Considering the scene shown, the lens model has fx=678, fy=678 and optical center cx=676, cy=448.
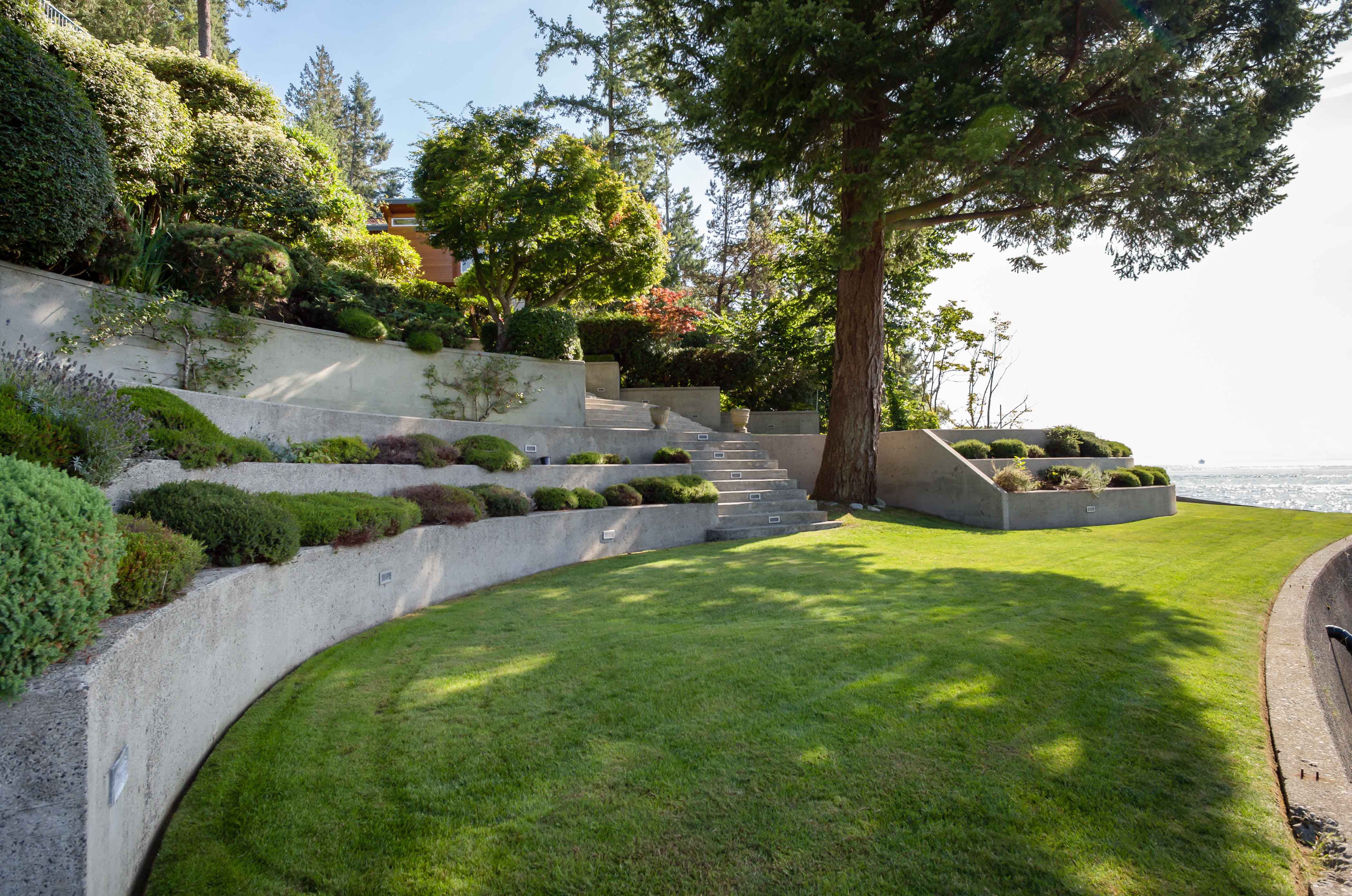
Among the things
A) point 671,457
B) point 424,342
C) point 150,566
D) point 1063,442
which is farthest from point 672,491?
point 1063,442

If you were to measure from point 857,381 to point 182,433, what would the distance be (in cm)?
1095

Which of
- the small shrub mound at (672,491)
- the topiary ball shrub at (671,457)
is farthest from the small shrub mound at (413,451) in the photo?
the topiary ball shrub at (671,457)

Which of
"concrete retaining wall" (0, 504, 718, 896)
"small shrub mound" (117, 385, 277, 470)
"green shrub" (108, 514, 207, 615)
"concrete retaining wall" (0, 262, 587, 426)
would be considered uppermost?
"concrete retaining wall" (0, 262, 587, 426)

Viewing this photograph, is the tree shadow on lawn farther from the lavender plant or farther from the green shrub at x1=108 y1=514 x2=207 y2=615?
the lavender plant

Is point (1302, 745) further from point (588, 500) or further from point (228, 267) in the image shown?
point (228, 267)

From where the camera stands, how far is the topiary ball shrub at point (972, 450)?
13.7m

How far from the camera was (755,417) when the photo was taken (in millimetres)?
16812

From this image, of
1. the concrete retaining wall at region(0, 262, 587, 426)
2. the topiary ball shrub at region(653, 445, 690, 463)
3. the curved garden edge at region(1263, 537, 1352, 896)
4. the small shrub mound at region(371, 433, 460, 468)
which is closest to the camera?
the curved garden edge at region(1263, 537, 1352, 896)

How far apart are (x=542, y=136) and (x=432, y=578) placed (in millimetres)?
10585

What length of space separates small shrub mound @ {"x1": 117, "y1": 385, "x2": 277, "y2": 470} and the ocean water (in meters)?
18.4

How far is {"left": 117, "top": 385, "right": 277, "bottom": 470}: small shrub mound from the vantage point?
4.38 metres

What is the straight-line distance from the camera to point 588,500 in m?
8.90

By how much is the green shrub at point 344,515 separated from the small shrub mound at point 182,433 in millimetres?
434

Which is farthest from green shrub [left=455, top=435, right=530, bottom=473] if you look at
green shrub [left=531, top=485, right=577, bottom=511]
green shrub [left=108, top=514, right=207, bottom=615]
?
green shrub [left=108, top=514, right=207, bottom=615]
